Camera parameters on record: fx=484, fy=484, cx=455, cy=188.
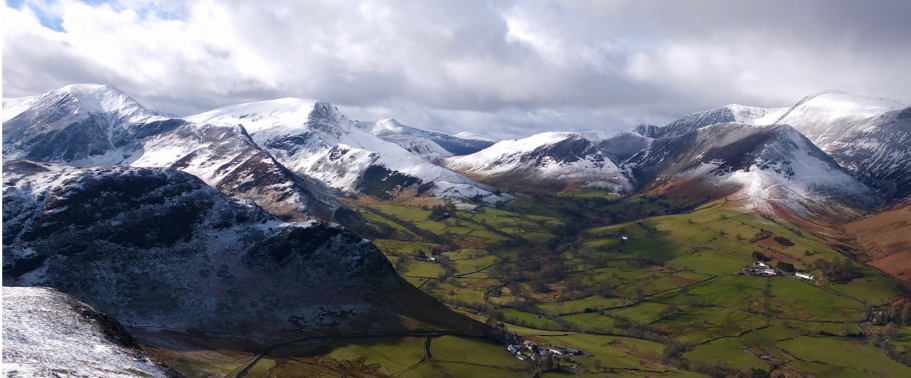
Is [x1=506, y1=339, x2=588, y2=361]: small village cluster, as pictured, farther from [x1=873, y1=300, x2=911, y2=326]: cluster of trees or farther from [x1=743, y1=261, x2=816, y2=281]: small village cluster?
[x1=743, y1=261, x2=816, y2=281]: small village cluster

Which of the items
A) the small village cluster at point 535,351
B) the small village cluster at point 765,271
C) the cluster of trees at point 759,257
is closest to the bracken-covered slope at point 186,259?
the small village cluster at point 535,351

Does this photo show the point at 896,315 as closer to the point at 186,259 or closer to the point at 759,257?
the point at 759,257

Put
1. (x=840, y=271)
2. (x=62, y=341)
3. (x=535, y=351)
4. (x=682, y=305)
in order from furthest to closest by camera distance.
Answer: (x=840, y=271), (x=682, y=305), (x=535, y=351), (x=62, y=341)

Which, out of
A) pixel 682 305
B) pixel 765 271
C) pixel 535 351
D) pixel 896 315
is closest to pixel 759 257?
pixel 765 271

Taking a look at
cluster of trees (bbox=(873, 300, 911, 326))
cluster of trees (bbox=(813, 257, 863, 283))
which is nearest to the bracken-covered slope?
cluster of trees (bbox=(873, 300, 911, 326))

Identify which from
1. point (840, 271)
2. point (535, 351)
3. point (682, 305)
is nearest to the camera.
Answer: point (535, 351)

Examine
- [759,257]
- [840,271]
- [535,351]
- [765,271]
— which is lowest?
[535,351]
